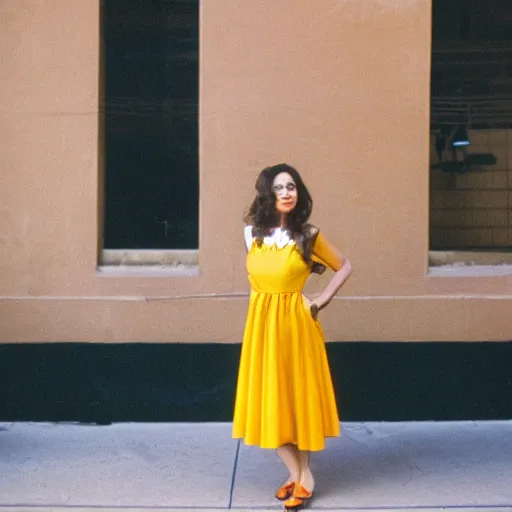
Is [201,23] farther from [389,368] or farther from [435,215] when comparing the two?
[389,368]

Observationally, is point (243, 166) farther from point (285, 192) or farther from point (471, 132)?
point (471, 132)

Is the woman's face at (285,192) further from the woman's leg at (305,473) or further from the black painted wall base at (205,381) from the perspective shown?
the black painted wall base at (205,381)

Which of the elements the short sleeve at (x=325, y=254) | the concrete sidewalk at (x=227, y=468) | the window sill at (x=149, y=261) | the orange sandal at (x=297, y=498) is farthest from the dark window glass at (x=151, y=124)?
the orange sandal at (x=297, y=498)

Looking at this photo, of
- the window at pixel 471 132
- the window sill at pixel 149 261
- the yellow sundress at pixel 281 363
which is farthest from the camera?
the window at pixel 471 132

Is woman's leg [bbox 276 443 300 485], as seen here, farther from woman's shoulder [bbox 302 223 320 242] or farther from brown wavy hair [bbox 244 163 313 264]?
woman's shoulder [bbox 302 223 320 242]

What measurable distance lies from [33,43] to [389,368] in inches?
145

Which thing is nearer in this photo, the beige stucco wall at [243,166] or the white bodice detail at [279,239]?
the white bodice detail at [279,239]

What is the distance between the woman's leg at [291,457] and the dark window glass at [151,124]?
2348mm

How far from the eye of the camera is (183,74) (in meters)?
6.41

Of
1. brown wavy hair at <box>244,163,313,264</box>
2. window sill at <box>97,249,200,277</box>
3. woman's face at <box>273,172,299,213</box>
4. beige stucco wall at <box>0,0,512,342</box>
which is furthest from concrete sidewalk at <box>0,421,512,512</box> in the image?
woman's face at <box>273,172,299,213</box>

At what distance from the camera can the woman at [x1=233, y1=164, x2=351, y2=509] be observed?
438 centimetres

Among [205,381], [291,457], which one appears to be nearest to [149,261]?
→ [205,381]

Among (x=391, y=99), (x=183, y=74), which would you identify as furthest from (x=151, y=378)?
(x=391, y=99)

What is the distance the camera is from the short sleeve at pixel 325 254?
452cm
